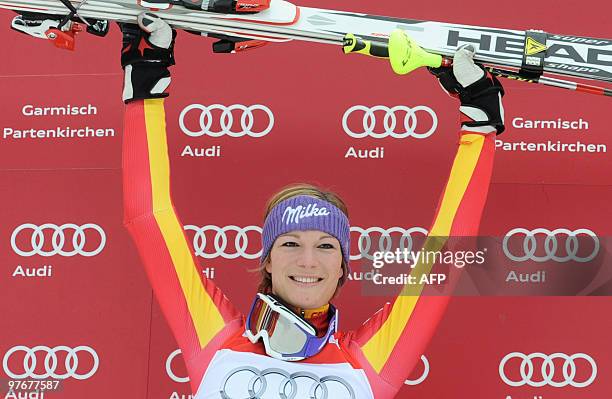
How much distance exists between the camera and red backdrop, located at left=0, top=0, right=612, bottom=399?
9.37 feet

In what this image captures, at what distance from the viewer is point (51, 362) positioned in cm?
292

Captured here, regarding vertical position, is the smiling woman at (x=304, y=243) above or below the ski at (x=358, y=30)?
below

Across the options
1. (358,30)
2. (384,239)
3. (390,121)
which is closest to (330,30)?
(358,30)

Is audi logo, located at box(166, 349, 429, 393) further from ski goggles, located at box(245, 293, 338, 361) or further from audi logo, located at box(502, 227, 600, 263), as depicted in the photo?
ski goggles, located at box(245, 293, 338, 361)

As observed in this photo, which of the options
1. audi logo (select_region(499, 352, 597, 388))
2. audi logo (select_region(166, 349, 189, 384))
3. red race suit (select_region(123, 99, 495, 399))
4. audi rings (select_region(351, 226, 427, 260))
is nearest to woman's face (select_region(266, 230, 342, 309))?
red race suit (select_region(123, 99, 495, 399))

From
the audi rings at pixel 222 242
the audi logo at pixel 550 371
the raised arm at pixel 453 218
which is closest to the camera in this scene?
the raised arm at pixel 453 218

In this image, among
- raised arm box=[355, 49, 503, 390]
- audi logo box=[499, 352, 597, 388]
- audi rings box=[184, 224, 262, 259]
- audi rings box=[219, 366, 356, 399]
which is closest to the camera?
audi rings box=[219, 366, 356, 399]

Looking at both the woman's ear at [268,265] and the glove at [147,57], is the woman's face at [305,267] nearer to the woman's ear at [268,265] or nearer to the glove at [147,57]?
the woman's ear at [268,265]

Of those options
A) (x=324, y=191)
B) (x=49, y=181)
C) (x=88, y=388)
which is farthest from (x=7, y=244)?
(x=324, y=191)

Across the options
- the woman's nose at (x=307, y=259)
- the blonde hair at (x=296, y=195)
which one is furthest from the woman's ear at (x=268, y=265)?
the woman's nose at (x=307, y=259)

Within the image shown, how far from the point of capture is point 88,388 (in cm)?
290

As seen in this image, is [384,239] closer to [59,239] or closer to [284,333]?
[284,333]

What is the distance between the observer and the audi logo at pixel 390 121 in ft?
9.71

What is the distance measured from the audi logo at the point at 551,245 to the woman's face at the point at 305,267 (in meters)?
0.76
